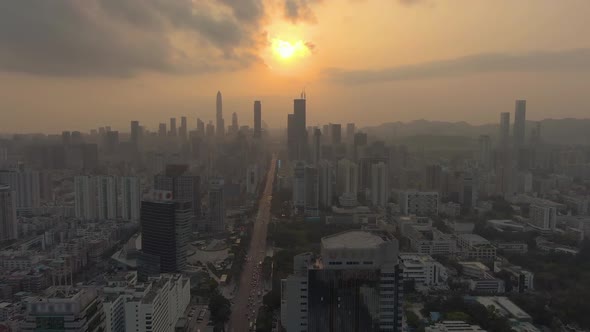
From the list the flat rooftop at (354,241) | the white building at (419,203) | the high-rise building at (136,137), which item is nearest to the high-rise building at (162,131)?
the high-rise building at (136,137)

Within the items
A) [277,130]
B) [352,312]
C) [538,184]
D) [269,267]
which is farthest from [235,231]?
[277,130]

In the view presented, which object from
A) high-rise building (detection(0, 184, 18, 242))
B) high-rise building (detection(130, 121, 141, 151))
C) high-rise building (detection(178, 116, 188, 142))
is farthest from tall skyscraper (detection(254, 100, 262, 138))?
high-rise building (detection(0, 184, 18, 242))

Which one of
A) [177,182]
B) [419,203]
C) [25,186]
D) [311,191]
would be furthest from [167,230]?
[419,203]

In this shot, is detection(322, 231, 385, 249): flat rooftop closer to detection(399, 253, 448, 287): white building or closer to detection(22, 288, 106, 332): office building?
detection(22, 288, 106, 332): office building

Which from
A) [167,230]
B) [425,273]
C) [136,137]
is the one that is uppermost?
[136,137]

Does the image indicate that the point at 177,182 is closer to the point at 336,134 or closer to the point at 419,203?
the point at 419,203

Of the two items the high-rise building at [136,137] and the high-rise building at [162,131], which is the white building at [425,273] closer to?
the high-rise building at [136,137]
